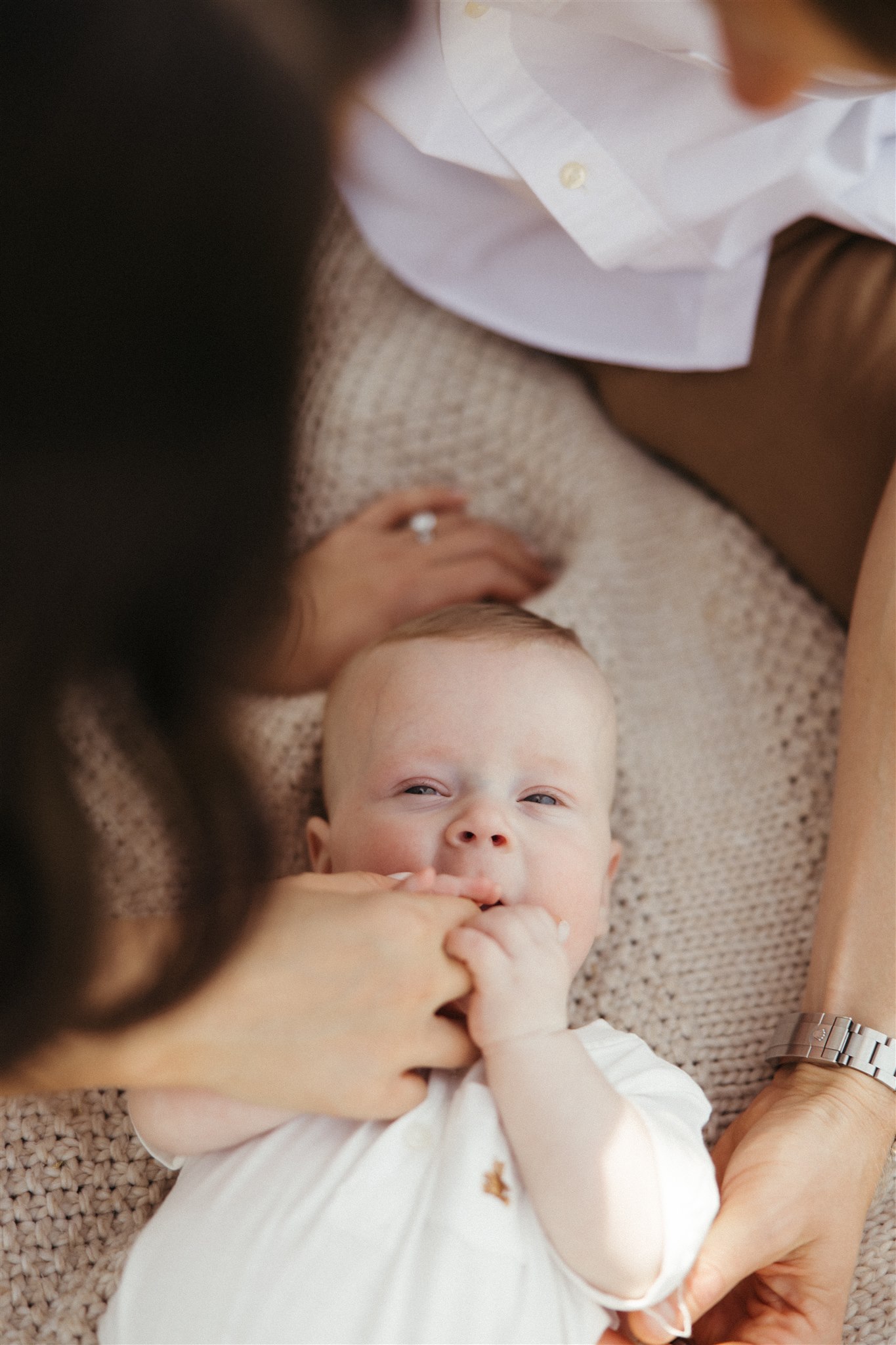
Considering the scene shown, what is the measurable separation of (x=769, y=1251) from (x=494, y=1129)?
244 mm

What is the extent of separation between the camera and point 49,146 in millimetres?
731

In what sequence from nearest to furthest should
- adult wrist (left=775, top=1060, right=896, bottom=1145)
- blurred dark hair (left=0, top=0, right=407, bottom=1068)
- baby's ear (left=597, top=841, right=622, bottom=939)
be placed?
1. blurred dark hair (left=0, top=0, right=407, bottom=1068)
2. adult wrist (left=775, top=1060, right=896, bottom=1145)
3. baby's ear (left=597, top=841, right=622, bottom=939)

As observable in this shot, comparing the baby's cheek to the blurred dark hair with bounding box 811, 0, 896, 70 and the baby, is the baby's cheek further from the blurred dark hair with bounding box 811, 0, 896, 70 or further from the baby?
the blurred dark hair with bounding box 811, 0, 896, 70

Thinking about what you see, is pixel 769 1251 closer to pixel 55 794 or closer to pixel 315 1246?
pixel 315 1246

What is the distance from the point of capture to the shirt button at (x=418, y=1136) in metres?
0.83

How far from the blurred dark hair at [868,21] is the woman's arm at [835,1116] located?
19.2 inches

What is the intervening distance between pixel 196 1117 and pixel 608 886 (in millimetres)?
471

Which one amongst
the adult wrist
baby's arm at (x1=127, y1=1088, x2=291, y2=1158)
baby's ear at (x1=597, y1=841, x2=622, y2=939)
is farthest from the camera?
baby's ear at (x1=597, y1=841, x2=622, y2=939)

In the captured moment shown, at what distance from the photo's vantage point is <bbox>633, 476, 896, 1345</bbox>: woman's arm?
87 centimetres

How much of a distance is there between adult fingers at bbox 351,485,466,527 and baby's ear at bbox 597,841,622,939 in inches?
21.1

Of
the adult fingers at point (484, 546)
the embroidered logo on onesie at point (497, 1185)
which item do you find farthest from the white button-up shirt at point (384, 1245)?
the adult fingers at point (484, 546)

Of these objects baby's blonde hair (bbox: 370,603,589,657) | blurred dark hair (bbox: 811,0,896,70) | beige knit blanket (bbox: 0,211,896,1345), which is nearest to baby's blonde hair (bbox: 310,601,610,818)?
baby's blonde hair (bbox: 370,603,589,657)

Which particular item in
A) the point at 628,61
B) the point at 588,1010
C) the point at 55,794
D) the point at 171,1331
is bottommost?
the point at 171,1331

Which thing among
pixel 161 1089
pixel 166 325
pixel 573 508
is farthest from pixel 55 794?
pixel 573 508
